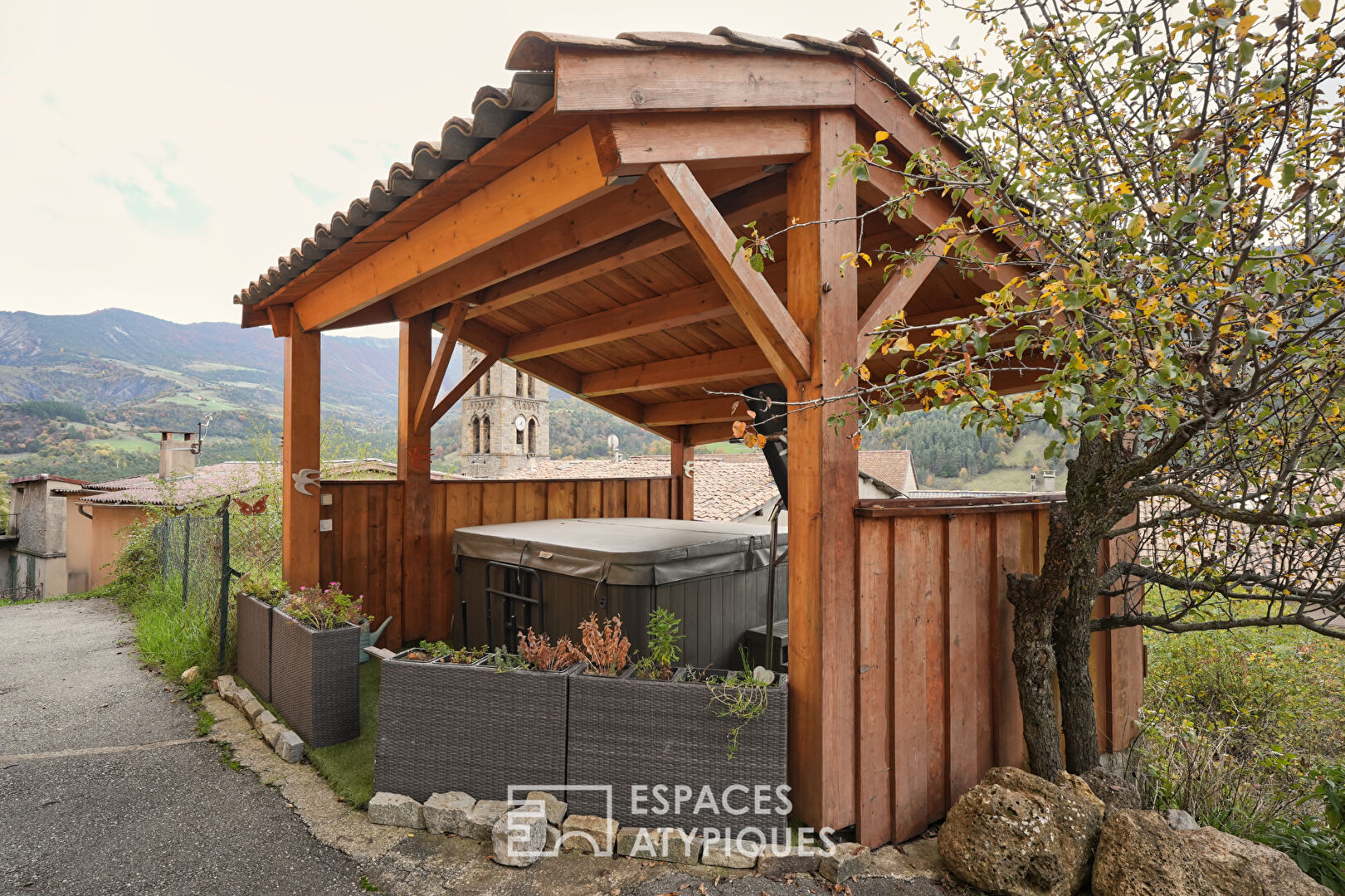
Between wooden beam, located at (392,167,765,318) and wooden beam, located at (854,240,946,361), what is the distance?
0.80m

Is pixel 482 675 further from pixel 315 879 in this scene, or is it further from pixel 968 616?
pixel 968 616

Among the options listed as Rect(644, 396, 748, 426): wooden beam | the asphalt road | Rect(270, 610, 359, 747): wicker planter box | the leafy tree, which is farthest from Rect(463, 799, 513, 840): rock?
Rect(644, 396, 748, 426): wooden beam

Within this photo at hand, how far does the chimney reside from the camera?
41.3ft

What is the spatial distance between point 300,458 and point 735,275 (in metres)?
3.83

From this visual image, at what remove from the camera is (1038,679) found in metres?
3.11

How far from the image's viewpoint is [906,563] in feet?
9.74

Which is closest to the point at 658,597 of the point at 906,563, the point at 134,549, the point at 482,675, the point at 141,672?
the point at 482,675

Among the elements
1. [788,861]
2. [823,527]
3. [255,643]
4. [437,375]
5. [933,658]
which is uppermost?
[437,375]

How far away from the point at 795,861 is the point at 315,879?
1864 mm

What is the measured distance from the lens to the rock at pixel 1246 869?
7.38 feet

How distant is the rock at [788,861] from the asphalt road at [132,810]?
1.55 metres

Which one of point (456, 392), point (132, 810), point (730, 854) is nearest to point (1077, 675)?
point (730, 854)

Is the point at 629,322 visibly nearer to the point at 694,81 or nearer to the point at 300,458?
the point at 300,458

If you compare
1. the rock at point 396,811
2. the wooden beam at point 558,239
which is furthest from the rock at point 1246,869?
the wooden beam at point 558,239
